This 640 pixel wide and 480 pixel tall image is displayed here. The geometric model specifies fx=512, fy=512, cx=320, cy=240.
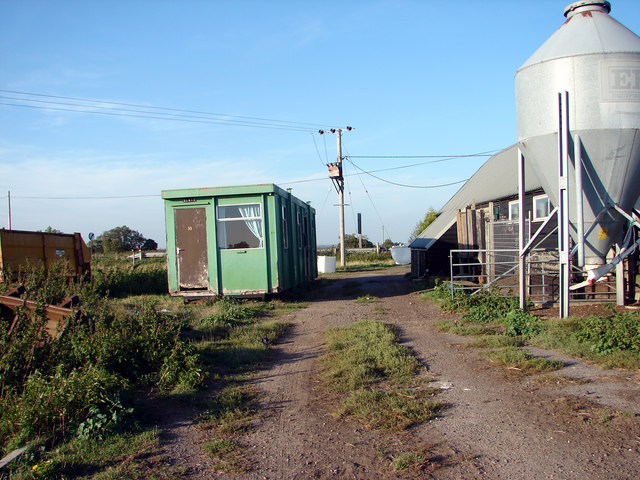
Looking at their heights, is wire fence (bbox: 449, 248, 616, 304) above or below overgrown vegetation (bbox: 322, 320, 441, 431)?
above

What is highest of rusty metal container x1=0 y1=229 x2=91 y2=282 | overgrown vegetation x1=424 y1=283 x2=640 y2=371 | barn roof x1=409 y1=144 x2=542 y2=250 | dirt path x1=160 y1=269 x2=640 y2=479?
barn roof x1=409 y1=144 x2=542 y2=250

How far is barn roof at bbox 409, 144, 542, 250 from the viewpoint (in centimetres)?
1627

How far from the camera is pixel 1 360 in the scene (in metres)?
5.26

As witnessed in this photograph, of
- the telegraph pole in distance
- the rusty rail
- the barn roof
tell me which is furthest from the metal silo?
the telegraph pole in distance

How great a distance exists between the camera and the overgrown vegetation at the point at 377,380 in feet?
15.4

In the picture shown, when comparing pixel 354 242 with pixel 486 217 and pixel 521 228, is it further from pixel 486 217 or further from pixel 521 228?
pixel 521 228

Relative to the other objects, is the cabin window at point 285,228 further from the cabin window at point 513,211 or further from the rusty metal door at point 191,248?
the cabin window at point 513,211

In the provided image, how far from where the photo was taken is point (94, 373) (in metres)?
5.07

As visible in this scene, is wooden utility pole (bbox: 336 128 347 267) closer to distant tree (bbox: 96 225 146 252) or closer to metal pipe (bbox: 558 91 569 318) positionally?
metal pipe (bbox: 558 91 569 318)

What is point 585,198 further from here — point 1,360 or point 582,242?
point 1,360

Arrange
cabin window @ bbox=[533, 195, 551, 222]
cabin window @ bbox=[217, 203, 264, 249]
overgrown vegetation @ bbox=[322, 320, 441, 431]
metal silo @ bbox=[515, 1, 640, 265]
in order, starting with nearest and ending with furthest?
overgrown vegetation @ bbox=[322, 320, 441, 431] → metal silo @ bbox=[515, 1, 640, 265] → cabin window @ bbox=[217, 203, 264, 249] → cabin window @ bbox=[533, 195, 551, 222]

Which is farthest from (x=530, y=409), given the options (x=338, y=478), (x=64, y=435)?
(x=64, y=435)

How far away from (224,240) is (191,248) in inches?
34.2

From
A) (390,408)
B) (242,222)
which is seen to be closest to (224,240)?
(242,222)
